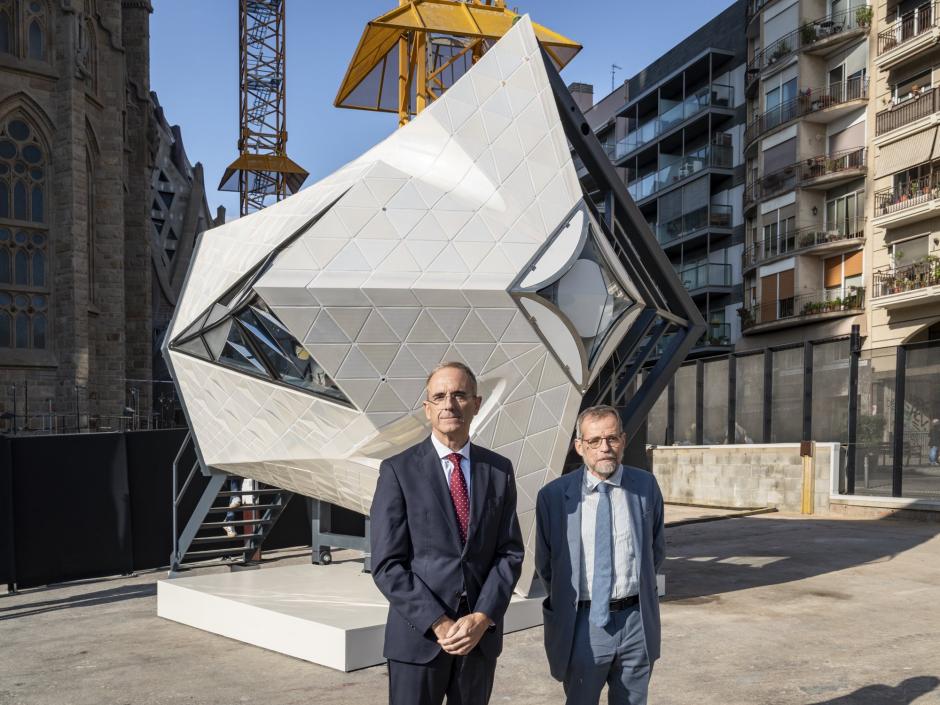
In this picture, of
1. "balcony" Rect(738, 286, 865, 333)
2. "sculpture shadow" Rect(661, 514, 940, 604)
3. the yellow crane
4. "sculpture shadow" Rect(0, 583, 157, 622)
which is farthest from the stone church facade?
"balcony" Rect(738, 286, 865, 333)

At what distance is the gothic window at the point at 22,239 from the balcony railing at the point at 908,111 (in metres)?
29.8

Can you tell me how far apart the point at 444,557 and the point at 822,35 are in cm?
3633

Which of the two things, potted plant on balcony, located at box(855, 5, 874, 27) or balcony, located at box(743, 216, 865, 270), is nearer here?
potted plant on balcony, located at box(855, 5, 874, 27)

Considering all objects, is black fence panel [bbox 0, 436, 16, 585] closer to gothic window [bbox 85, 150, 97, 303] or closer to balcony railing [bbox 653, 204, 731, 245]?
gothic window [bbox 85, 150, 97, 303]

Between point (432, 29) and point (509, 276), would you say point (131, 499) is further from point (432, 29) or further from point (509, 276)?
point (432, 29)

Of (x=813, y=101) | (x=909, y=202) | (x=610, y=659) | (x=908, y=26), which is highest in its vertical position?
(x=908, y=26)

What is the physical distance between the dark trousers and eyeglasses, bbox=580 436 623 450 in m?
1.15

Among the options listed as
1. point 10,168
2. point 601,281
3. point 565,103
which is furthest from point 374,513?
point 10,168

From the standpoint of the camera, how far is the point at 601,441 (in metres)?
4.37

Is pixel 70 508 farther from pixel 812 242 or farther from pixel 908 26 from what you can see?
pixel 908 26

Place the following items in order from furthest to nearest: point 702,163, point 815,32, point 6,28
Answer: point 702,163
point 815,32
point 6,28

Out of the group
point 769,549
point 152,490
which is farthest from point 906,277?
point 152,490

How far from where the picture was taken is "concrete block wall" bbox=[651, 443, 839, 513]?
829 inches

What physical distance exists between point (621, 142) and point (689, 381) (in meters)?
30.1
